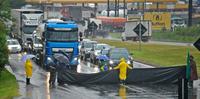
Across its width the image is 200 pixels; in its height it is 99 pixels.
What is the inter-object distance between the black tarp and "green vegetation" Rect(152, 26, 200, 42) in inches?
1833

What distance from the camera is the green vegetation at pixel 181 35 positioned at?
78.4 meters

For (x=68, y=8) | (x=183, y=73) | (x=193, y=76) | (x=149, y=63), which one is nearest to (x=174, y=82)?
(x=183, y=73)

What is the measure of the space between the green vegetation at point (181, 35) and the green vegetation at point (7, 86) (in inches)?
1814

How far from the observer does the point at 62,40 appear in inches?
1537

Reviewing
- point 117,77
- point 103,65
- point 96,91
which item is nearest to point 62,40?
Answer: point 103,65

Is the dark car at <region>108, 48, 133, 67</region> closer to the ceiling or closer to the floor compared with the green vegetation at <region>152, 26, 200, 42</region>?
closer to the ceiling

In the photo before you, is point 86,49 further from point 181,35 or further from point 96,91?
point 181,35

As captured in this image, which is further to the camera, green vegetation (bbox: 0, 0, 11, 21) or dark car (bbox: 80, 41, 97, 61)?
dark car (bbox: 80, 41, 97, 61)

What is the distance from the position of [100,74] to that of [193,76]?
16.4 ft

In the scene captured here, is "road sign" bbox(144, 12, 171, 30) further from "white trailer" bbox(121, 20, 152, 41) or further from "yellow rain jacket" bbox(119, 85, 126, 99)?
"yellow rain jacket" bbox(119, 85, 126, 99)

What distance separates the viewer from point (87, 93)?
A: 25422mm

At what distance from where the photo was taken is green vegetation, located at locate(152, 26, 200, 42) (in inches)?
3086

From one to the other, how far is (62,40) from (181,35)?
152 ft

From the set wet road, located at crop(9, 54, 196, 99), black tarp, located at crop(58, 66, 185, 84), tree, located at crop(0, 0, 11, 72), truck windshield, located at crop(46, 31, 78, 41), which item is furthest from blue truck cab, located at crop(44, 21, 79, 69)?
black tarp, located at crop(58, 66, 185, 84)
